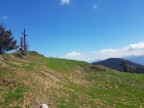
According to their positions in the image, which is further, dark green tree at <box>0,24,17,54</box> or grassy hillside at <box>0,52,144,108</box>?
dark green tree at <box>0,24,17,54</box>

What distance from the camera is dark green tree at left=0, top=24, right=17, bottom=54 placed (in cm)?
9225

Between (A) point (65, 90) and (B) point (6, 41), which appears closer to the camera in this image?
(A) point (65, 90)

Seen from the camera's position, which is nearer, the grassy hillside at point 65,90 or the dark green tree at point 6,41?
the grassy hillside at point 65,90

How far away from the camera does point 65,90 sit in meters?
36.3

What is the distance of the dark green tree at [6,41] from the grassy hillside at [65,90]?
42.1m

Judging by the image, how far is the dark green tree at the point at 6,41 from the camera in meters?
92.2

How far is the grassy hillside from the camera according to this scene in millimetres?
31203

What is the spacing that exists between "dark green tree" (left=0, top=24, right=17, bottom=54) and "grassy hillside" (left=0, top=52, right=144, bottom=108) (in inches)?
1659

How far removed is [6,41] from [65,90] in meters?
61.6

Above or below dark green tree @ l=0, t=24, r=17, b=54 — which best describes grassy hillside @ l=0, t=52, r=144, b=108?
below

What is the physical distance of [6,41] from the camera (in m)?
93.6

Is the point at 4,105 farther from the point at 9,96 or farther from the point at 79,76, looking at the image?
the point at 79,76

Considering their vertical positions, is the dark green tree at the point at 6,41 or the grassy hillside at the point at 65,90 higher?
the dark green tree at the point at 6,41

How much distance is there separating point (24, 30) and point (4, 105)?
3510 centimetres
